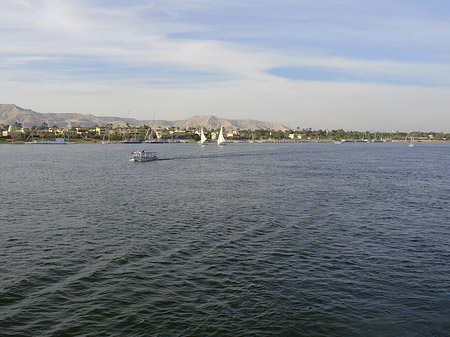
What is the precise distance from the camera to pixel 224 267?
1137 inches

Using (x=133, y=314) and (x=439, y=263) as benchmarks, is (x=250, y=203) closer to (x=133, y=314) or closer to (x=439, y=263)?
(x=439, y=263)

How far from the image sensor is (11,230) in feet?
127

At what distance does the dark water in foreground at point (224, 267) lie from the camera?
69.5 ft

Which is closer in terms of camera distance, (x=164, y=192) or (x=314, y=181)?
(x=164, y=192)

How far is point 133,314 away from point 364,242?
23279 millimetres

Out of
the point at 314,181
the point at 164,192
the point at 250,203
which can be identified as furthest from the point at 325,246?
the point at 314,181

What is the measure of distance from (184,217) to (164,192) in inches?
855

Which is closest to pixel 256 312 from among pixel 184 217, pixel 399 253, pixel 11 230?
pixel 399 253

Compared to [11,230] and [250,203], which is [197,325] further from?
[250,203]

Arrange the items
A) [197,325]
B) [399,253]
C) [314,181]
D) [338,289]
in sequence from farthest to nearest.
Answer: [314,181] → [399,253] → [338,289] → [197,325]

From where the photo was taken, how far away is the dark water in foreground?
834 inches

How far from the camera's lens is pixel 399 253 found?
32594 mm

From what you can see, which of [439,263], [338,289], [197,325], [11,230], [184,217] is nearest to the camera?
[197,325]

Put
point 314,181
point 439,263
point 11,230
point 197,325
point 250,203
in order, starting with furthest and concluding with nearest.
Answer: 1. point 314,181
2. point 250,203
3. point 11,230
4. point 439,263
5. point 197,325
